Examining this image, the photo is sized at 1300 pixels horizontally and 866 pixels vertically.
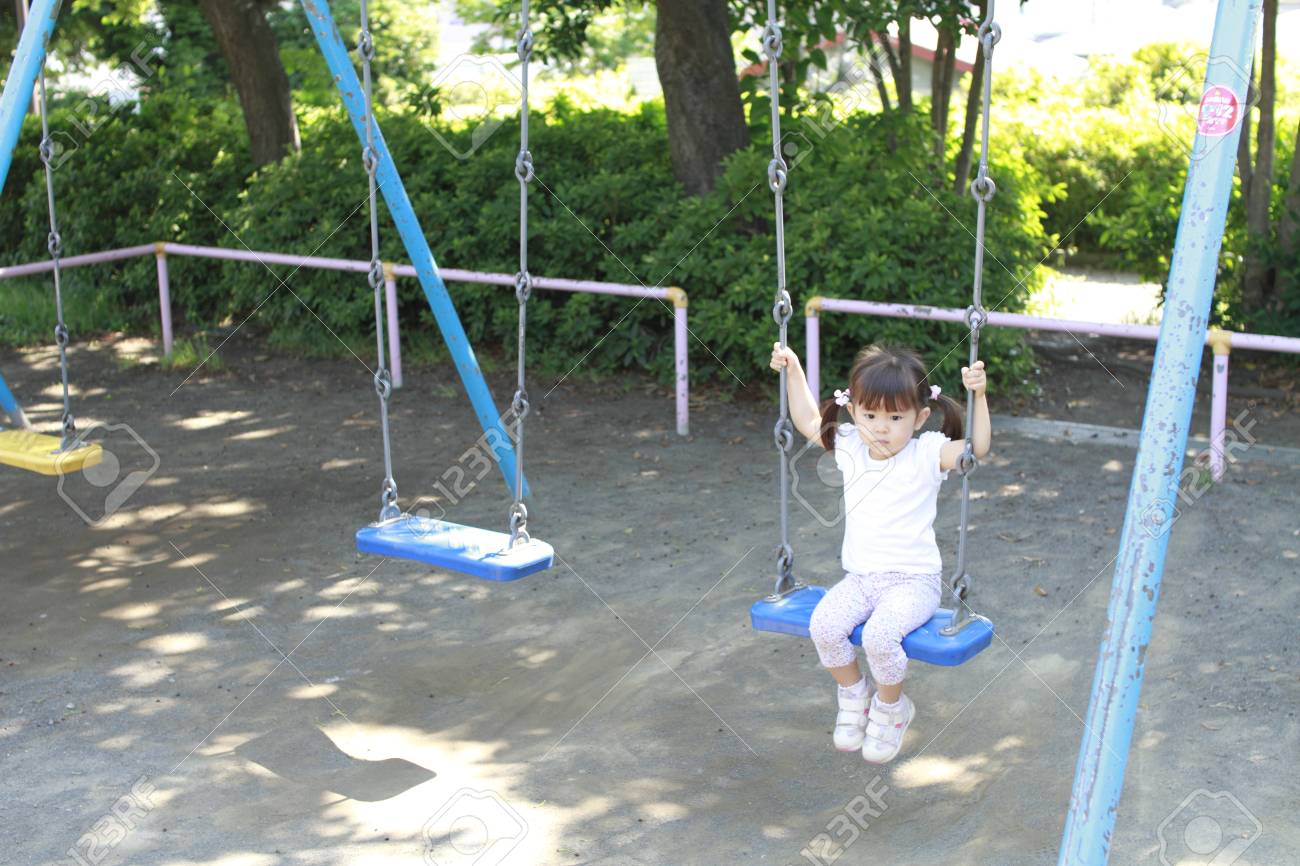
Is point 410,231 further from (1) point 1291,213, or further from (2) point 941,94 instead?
(1) point 1291,213

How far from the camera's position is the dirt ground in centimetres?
416

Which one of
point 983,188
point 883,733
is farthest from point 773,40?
point 883,733

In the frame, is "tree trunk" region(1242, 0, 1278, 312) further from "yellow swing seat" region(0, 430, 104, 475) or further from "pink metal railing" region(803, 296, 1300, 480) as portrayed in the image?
"yellow swing seat" region(0, 430, 104, 475)

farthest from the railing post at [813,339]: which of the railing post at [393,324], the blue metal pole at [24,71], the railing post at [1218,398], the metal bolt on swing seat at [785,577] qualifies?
the blue metal pole at [24,71]

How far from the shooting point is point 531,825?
421 centimetres

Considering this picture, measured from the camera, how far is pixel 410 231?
6.36m

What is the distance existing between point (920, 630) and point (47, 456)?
3.65 m

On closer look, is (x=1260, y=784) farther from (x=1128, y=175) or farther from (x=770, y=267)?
(x=1128, y=175)

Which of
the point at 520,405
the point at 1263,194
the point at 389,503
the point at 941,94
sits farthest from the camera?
the point at 941,94

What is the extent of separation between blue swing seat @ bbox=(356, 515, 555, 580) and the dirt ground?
565 mm

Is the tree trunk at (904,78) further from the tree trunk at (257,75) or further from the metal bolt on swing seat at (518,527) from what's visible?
the metal bolt on swing seat at (518,527)

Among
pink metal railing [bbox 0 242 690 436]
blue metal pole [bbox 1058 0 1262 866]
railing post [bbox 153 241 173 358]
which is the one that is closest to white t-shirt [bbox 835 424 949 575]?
blue metal pole [bbox 1058 0 1262 866]

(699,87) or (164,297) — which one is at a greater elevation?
(699,87)

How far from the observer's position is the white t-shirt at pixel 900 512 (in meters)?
4.06
